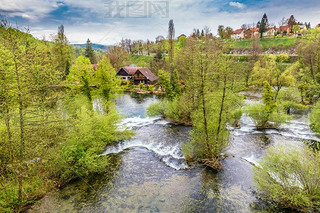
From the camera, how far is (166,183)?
42.0 ft

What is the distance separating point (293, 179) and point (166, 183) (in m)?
7.20

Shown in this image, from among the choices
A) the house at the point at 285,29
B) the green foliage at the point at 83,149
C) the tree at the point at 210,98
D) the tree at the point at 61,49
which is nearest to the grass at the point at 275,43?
the house at the point at 285,29

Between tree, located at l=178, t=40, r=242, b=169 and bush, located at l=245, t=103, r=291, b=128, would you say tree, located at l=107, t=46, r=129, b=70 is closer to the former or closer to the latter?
bush, located at l=245, t=103, r=291, b=128

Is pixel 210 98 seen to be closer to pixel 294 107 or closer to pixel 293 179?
pixel 293 179

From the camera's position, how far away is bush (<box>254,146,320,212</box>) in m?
9.31

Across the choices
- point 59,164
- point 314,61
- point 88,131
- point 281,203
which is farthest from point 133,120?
point 314,61

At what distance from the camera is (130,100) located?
3712 centimetres

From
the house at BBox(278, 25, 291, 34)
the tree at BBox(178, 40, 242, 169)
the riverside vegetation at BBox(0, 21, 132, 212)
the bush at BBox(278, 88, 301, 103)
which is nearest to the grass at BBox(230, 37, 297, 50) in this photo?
the house at BBox(278, 25, 291, 34)

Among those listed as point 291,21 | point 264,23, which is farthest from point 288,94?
point 291,21

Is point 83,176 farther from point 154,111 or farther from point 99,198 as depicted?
point 154,111

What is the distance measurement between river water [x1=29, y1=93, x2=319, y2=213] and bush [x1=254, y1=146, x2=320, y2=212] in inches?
42.2

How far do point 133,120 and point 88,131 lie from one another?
1115 cm

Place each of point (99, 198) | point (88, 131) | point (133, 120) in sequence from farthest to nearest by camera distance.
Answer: point (133, 120) → point (88, 131) → point (99, 198)

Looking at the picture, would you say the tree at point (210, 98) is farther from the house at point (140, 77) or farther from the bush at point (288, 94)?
the house at point (140, 77)
